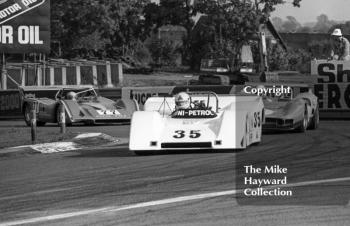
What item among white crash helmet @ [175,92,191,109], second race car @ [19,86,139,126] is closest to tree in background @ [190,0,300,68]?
second race car @ [19,86,139,126]

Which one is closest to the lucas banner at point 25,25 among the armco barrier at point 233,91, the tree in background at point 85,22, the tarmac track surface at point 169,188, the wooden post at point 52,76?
the wooden post at point 52,76

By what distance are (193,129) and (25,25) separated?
21.4 metres

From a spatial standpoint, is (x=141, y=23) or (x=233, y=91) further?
(x=141, y=23)

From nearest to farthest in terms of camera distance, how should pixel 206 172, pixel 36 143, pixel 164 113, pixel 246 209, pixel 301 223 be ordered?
pixel 301 223
pixel 246 209
pixel 206 172
pixel 164 113
pixel 36 143

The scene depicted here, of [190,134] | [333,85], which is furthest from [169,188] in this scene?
[333,85]

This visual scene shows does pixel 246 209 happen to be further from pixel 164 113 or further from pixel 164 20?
pixel 164 20

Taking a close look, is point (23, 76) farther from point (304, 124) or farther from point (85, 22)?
point (85, 22)

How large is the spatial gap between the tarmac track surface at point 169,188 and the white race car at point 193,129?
180mm

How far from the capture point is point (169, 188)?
9234 mm

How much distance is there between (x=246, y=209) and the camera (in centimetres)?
783

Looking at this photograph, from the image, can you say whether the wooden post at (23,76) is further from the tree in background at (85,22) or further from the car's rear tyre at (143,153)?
the tree in background at (85,22)

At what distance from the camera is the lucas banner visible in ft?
106

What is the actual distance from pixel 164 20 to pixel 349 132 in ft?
199

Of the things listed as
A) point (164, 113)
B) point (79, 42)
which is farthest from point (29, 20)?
point (79, 42)
